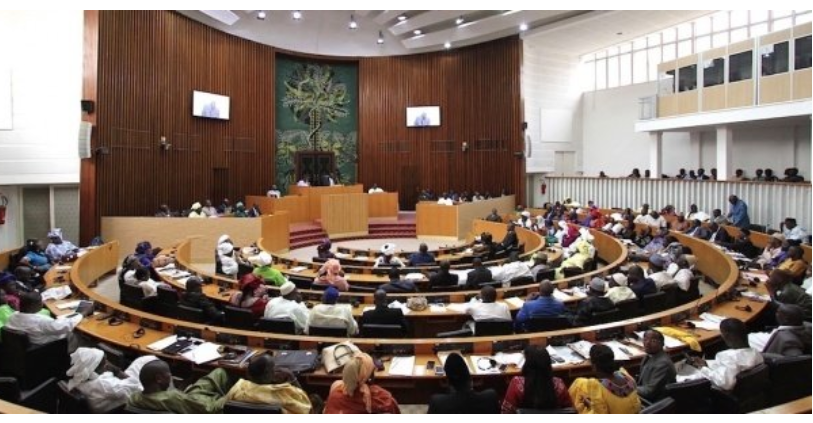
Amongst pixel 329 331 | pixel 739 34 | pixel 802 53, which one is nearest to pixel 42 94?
pixel 329 331

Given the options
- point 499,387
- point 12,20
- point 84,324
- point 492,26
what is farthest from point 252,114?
point 499,387

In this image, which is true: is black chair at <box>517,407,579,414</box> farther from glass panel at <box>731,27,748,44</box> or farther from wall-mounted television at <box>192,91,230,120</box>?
glass panel at <box>731,27,748,44</box>

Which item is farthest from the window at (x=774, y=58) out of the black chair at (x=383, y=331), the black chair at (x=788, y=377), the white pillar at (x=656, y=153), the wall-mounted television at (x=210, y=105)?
the wall-mounted television at (x=210, y=105)

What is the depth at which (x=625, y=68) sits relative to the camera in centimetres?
1919

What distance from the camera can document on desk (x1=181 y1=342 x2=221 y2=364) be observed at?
4464 mm

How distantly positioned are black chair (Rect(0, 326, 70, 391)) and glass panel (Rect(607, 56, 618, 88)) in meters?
19.2

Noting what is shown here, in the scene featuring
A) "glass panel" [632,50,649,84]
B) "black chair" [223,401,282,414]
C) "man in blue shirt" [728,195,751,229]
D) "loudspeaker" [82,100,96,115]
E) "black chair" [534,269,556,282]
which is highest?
"glass panel" [632,50,649,84]

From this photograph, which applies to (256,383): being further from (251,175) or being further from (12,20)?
(251,175)

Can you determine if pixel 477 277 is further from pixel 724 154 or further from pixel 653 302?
pixel 724 154

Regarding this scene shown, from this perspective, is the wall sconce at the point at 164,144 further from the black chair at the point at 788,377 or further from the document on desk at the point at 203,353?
the black chair at the point at 788,377

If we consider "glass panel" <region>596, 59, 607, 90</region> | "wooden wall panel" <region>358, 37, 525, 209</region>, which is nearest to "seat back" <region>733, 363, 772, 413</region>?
"wooden wall panel" <region>358, 37, 525, 209</region>

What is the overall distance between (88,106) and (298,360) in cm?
1087

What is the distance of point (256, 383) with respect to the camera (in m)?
3.48
